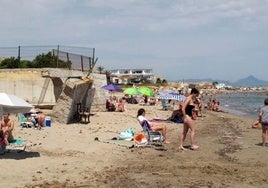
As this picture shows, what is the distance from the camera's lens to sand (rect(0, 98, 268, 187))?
8.16 metres

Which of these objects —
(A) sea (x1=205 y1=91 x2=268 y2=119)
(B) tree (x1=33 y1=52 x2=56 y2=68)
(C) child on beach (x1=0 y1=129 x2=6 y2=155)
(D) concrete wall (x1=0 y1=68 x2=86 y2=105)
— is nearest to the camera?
(C) child on beach (x1=0 y1=129 x2=6 y2=155)

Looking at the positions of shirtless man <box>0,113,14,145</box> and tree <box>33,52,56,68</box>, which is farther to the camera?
tree <box>33,52,56,68</box>

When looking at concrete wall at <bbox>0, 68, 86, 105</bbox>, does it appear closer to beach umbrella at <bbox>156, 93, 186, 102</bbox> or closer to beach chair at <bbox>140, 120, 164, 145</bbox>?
beach umbrella at <bbox>156, 93, 186, 102</bbox>

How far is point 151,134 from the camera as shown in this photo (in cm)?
1334

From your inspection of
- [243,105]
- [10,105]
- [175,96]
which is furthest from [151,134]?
[243,105]

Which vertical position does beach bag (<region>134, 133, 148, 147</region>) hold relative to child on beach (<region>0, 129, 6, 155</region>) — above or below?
below

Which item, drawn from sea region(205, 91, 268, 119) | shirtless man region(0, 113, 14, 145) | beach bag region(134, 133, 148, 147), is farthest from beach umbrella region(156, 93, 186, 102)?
shirtless man region(0, 113, 14, 145)

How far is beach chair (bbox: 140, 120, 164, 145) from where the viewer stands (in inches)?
511

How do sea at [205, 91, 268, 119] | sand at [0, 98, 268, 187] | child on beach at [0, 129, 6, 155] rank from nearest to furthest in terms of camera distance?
sand at [0, 98, 268, 187]
child on beach at [0, 129, 6, 155]
sea at [205, 91, 268, 119]

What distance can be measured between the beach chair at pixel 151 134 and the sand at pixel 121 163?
380 mm

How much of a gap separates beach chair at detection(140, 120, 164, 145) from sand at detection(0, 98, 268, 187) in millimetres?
380

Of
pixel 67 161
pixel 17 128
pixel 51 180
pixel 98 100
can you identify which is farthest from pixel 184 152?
pixel 98 100

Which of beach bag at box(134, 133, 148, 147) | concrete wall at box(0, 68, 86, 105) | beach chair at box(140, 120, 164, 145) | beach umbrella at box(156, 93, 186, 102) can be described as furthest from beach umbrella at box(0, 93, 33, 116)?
beach umbrella at box(156, 93, 186, 102)

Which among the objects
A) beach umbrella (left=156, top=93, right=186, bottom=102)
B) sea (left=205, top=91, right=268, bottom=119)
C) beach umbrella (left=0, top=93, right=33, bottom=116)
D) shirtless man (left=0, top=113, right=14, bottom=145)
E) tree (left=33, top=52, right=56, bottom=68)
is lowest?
sea (left=205, top=91, right=268, bottom=119)
